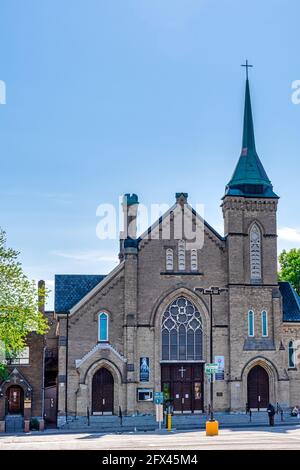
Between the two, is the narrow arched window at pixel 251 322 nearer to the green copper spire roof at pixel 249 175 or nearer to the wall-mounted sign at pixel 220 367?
the wall-mounted sign at pixel 220 367

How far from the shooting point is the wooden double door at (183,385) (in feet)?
177

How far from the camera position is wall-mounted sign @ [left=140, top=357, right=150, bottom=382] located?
53.2m

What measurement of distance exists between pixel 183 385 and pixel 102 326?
22.3ft

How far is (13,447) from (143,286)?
20.8m

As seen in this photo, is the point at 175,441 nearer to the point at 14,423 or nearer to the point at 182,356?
the point at 14,423

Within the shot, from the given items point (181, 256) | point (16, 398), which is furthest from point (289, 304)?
point (16, 398)

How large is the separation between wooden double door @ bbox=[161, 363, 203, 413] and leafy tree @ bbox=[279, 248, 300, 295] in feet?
89.0

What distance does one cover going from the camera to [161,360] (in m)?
53.6

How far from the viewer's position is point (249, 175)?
56.8m

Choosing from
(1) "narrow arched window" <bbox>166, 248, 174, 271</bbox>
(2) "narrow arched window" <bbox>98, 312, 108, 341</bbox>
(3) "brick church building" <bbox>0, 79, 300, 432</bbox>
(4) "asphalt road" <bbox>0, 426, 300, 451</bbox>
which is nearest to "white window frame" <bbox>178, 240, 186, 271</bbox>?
(3) "brick church building" <bbox>0, 79, 300, 432</bbox>

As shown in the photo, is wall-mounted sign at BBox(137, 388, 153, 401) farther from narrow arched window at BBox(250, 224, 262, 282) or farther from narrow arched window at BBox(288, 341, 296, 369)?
narrow arched window at BBox(250, 224, 262, 282)

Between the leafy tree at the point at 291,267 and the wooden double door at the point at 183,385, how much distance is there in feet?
89.0
